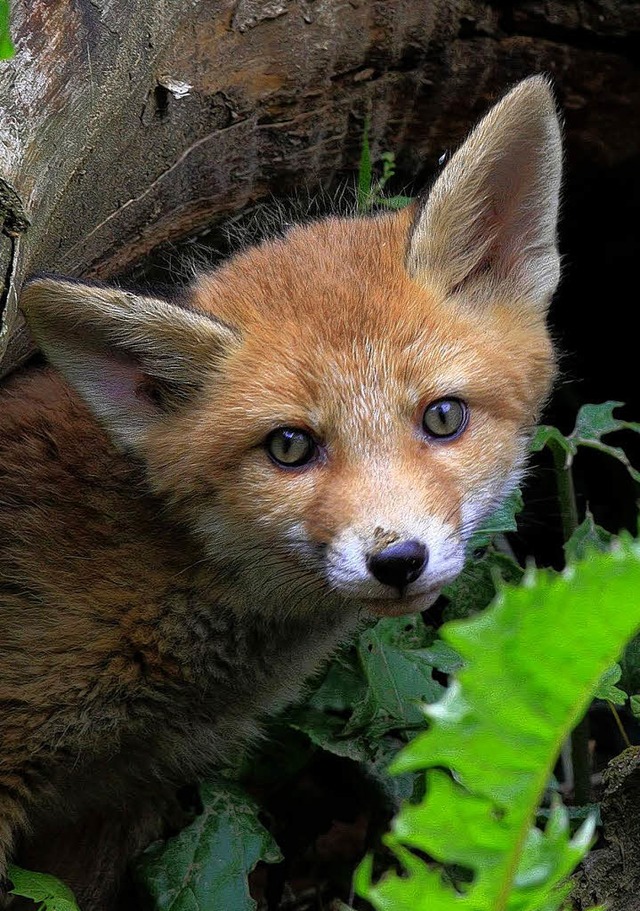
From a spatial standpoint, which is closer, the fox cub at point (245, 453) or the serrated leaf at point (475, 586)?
the fox cub at point (245, 453)

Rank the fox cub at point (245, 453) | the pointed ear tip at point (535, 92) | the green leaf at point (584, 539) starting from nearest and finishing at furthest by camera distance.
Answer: the fox cub at point (245, 453), the pointed ear tip at point (535, 92), the green leaf at point (584, 539)

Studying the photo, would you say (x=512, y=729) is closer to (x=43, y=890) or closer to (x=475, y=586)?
(x=43, y=890)

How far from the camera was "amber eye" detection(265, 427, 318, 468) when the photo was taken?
10.1 feet

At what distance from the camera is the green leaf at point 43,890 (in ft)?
10.1

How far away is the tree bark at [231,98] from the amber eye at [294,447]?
0.93 m

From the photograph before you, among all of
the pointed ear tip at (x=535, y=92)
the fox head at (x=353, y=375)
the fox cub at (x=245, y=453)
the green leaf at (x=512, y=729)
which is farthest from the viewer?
the pointed ear tip at (x=535, y=92)

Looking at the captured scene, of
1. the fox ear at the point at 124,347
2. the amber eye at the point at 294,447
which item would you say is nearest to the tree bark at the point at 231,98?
the fox ear at the point at 124,347

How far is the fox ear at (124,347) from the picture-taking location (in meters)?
3.09

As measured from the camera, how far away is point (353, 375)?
3.06 metres

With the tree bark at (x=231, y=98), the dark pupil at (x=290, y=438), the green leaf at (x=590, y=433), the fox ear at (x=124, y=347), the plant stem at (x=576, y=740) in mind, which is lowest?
the plant stem at (x=576, y=740)

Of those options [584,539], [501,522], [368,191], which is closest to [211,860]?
[501,522]

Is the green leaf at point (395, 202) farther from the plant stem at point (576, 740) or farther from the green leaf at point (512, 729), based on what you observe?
the green leaf at point (512, 729)

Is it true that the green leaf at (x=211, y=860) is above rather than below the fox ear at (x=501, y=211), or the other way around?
below

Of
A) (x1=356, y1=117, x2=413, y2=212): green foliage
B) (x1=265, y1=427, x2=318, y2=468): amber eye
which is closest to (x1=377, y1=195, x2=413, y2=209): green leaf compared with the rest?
(x1=356, y1=117, x2=413, y2=212): green foliage
